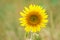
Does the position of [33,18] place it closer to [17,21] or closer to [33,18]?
[33,18]

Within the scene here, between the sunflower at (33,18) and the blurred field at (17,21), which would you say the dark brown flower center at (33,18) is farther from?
the blurred field at (17,21)

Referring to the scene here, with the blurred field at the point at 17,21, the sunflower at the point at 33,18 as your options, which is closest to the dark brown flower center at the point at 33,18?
the sunflower at the point at 33,18

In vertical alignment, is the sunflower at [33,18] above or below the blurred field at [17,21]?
below

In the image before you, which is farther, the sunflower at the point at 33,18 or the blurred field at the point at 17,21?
the blurred field at the point at 17,21

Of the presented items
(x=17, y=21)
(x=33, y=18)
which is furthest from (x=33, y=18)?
(x=17, y=21)

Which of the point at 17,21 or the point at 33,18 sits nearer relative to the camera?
the point at 33,18

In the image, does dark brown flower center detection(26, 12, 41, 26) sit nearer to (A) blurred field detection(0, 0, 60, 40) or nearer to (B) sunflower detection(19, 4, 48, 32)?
(B) sunflower detection(19, 4, 48, 32)

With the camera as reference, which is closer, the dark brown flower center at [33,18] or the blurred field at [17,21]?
the dark brown flower center at [33,18]

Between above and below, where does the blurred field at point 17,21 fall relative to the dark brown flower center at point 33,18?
above
